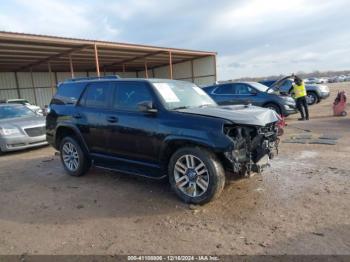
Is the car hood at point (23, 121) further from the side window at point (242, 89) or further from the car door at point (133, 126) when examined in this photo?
the side window at point (242, 89)

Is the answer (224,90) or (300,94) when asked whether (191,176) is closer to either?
(224,90)

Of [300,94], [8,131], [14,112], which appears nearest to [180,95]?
[8,131]

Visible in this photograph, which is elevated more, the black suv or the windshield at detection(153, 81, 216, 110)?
the windshield at detection(153, 81, 216, 110)

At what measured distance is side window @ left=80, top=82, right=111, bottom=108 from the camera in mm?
5516

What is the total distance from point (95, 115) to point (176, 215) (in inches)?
96.7

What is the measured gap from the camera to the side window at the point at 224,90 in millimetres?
12875

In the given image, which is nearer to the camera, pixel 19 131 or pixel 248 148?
pixel 248 148

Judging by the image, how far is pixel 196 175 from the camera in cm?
435

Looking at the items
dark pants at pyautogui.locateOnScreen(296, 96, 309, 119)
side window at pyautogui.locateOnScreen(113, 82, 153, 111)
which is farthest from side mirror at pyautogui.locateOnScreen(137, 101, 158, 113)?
dark pants at pyautogui.locateOnScreen(296, 96, 309, 119)

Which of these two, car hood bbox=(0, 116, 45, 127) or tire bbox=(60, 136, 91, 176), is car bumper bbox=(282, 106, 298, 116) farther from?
car hood bbox=(0, 116, 45, 127)

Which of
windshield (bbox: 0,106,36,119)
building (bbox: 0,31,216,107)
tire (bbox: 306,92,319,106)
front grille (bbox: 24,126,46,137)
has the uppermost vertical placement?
building (bbox: 0,31,216,107)

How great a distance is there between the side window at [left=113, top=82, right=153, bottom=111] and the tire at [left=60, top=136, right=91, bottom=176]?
1.36 m

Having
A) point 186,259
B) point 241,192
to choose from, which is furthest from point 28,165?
point 186,259

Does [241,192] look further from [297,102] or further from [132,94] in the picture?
[297,102]
